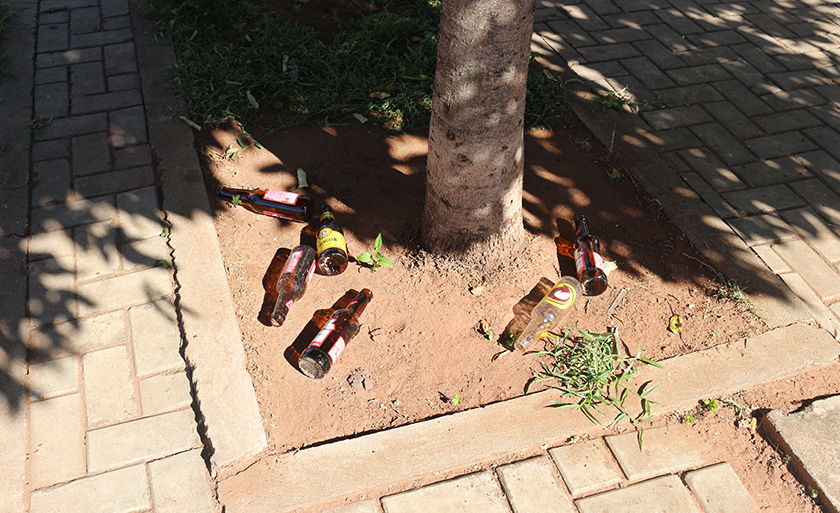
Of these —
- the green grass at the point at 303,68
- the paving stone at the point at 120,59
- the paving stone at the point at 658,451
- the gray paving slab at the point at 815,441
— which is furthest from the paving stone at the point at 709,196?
the paving stone at the point at 120,59

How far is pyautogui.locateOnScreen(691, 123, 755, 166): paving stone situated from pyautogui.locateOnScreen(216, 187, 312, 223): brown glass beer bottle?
9.25 ft

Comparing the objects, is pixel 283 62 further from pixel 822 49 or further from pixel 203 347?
pixel 822 49

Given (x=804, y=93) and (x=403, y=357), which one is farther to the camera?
(x=804, y=93)

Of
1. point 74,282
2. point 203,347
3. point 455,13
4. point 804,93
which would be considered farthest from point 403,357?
point 804,93

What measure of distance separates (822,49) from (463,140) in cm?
443

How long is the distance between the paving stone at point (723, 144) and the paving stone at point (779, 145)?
0.29 feet

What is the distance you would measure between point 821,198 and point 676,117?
1099 mm

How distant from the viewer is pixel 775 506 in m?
2.35

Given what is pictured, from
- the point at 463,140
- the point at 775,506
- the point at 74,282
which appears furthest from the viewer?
the point at 74,282

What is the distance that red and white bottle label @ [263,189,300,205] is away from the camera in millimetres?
3318

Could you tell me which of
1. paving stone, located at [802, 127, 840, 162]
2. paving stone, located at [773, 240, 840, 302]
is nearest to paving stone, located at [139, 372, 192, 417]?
paving stone, located at [773, 240, 840, 302]

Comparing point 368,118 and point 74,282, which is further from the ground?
point 368,118

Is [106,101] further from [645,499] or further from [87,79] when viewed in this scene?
[645,499]

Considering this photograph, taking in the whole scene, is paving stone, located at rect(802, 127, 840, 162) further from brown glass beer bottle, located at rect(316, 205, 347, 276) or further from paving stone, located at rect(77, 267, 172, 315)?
paving stone, located at rect(77, 267, 172, 315)
